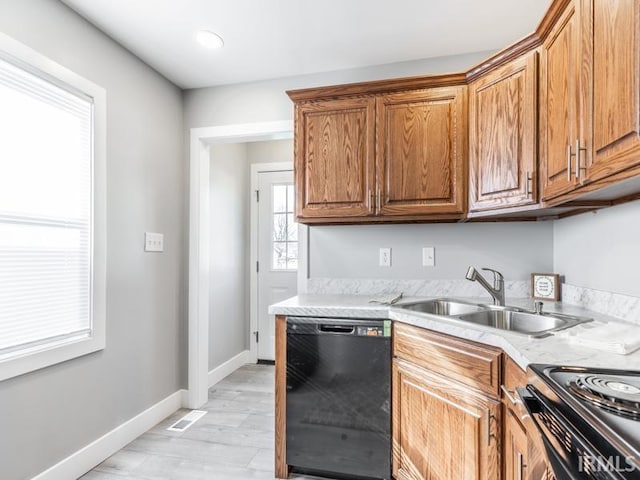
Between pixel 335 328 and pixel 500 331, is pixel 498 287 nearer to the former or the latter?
pixel 500 331

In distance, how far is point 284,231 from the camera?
13.0 ft

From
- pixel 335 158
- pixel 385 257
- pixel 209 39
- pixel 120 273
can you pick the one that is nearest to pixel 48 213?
pixel 120 273

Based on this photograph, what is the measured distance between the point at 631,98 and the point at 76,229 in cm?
247

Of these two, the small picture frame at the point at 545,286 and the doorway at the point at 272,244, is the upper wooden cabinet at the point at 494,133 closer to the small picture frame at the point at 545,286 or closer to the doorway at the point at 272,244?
the small picture frame at the point at 545,286

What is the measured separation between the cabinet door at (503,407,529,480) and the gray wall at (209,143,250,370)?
2638 millimetres

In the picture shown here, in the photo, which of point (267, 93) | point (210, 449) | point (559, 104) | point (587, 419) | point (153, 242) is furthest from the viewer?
point (267, 93)

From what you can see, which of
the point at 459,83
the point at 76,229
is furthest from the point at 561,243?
the point at 76,229

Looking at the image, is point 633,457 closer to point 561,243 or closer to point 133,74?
point 561,243

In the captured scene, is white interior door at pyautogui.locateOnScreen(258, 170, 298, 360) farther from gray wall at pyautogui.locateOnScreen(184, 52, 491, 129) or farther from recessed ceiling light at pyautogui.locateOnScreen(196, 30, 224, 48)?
Answer: recessed ceiling light at pyautogui.locateOnScreen(196, 30, 224, 48)

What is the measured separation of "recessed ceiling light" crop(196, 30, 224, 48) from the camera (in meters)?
2.22

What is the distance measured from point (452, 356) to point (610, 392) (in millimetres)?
785

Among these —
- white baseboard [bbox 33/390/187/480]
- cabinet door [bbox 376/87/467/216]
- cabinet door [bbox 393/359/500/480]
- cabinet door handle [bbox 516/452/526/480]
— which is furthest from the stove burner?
white baseboard [bbox 33/390/187/480]

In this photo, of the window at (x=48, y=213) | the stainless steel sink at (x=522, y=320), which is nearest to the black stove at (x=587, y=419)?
the stainless steel sink at (x=522, y=320)

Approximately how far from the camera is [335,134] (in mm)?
2324
